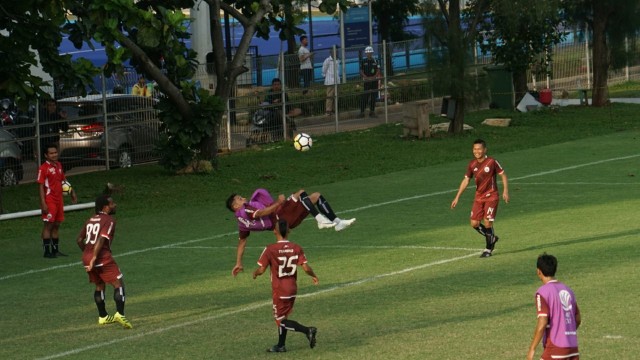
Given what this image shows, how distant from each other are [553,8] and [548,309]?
2932 cm

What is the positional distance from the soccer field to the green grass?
0.04m

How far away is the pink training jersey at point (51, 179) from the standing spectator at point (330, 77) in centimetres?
1909

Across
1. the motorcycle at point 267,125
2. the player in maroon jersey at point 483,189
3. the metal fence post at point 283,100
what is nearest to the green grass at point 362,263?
the player in maroon jersey at point 483,189

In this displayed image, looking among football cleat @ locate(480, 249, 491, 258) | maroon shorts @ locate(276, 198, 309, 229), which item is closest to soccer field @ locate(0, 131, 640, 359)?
football cleat @ locate(480, 249, 491, 258)

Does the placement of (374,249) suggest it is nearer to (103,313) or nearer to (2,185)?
(103,313)

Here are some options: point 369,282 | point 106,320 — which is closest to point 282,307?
point 106,320

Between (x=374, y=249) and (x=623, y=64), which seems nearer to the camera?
(x=374, y=249)

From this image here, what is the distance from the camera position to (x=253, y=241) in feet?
71.9

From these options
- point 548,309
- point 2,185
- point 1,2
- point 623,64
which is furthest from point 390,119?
point 548,309

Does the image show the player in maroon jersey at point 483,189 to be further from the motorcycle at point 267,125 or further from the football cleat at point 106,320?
the motorcycle at point 267,125

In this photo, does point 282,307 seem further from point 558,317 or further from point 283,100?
point 283,100

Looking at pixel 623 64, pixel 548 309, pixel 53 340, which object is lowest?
pixel 53 340

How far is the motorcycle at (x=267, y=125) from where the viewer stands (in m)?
36.4

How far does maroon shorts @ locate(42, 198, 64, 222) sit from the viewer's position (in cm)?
2088
